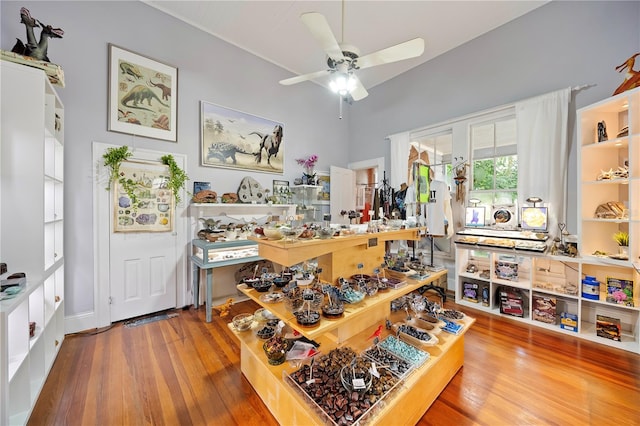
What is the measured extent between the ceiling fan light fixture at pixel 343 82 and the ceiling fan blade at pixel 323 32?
133 mm

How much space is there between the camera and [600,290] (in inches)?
102

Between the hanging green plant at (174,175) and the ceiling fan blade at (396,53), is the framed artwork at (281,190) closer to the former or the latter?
the hanging green plant at (174,175)

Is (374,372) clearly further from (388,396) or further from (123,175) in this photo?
(123,175)

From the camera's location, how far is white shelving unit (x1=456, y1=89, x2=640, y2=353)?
2.26m

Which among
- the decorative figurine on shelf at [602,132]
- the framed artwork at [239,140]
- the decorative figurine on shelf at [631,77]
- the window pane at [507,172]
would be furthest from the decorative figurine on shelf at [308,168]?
the decorative figurine on shelf at [631,77]

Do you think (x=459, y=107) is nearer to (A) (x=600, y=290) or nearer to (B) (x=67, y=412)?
(A) (x=600, y=290)

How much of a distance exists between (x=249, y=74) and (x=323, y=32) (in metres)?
2.62

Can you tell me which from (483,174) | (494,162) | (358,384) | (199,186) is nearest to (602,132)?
(494,162)

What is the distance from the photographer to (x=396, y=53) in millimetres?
2006

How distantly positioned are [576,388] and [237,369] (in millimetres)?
2670

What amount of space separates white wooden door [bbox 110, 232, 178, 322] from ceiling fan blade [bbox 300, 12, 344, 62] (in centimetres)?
293

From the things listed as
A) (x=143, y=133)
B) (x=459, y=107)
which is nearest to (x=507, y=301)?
(x=459, y=107)

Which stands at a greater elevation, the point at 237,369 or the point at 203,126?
the point at 203,126

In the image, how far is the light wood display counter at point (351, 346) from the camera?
130cm
